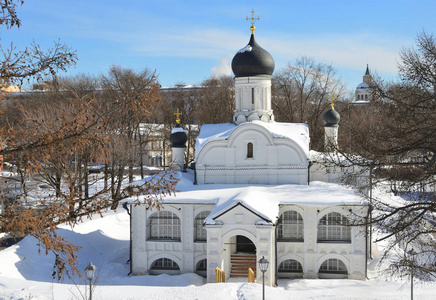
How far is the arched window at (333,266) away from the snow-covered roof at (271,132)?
477 cm

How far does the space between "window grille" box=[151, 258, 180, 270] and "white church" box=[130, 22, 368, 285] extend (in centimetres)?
4

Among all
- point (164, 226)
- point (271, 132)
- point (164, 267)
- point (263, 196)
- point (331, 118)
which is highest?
point (331, 118)

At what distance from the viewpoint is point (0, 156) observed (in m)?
6.31

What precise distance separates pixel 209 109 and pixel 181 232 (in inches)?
982

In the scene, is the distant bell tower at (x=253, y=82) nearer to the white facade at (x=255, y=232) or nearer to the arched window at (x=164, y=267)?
the white facade at (x=255, y=232)

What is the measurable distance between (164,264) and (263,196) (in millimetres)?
5105

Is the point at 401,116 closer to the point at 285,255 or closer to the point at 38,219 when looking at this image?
the point at 38,219

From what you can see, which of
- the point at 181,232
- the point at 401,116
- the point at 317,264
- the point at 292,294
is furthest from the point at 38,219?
the point at 317,264

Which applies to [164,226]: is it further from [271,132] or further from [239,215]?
[271,132]

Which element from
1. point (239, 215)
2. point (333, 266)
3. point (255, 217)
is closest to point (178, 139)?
point (239, 215)

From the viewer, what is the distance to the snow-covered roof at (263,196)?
669 inches

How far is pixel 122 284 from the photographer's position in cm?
1731

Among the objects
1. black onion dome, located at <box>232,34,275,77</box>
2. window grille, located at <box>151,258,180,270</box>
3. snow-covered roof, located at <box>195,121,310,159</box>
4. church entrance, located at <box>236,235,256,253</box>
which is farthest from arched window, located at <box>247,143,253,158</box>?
Result: window grille, located at <box>151,258,180,270</box>

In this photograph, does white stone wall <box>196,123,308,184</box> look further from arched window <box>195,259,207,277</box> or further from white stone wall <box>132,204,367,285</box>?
arched window <box>195,259,207,277</box>
